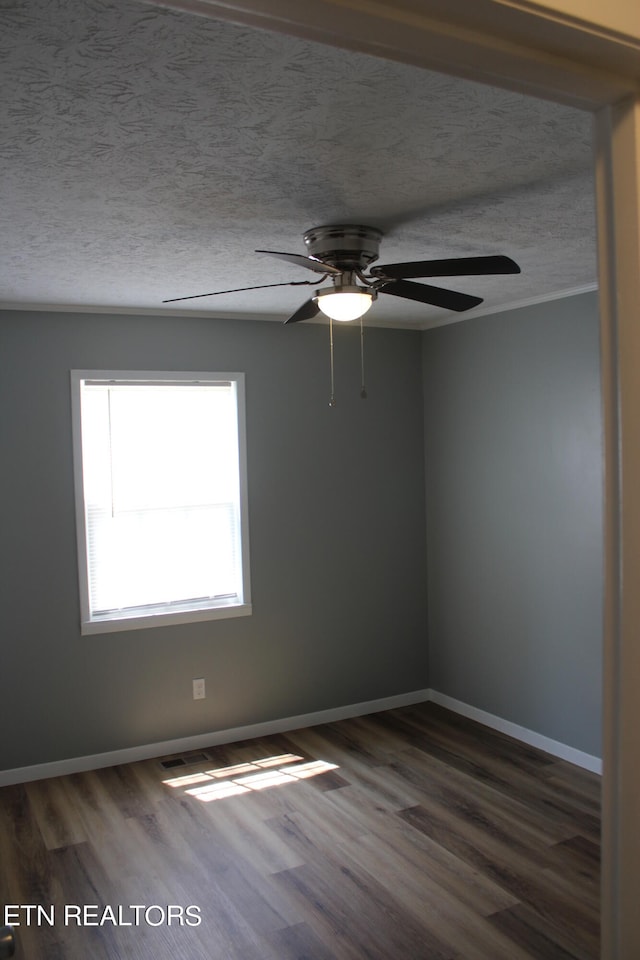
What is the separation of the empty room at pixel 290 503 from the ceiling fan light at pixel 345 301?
11 millimetres

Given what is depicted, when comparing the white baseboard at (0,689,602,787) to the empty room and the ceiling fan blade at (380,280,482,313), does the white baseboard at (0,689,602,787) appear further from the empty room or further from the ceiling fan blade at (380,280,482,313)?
the ceiling fan blade at (380,280,482,313)

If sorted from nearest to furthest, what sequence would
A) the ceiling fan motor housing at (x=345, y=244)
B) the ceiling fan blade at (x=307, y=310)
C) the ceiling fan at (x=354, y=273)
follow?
the ceiling fan at (x=354, y=273), the ceiling fan motor housing at (x=345, y=244), the ceiling fan blade at (x=307, y=310)

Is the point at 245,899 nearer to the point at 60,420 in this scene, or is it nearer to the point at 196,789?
the point at 196,789

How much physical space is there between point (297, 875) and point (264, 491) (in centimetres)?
227

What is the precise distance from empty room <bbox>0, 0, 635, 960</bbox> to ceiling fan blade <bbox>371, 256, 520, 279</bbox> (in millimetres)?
15

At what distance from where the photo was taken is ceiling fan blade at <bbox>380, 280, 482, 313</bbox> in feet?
9.68

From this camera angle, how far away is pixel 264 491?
15.9ft

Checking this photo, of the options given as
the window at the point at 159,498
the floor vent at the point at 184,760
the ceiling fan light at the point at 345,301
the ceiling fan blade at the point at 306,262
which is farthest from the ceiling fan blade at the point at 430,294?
the floor vent at the point at 184,760

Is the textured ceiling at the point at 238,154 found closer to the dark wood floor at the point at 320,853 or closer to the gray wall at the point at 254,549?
the gray wall at the point at 254,549

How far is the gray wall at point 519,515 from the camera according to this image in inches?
165

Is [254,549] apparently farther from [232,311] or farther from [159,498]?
[232,311]

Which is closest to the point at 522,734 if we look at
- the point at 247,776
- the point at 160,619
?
the point at 247,776

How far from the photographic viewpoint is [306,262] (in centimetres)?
262

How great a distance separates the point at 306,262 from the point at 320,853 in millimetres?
2509
